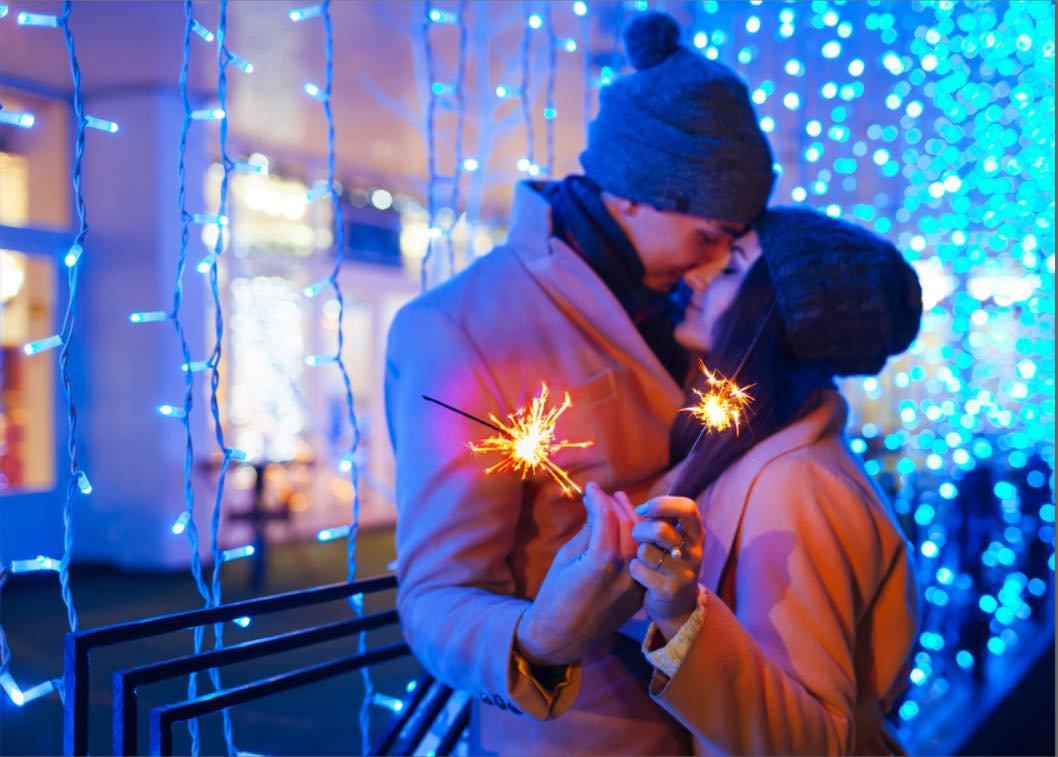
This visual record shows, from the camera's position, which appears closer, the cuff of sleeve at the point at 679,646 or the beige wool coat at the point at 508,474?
the cuff of sleeve at the point at 679,646

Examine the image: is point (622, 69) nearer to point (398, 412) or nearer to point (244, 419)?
point (398, 412)

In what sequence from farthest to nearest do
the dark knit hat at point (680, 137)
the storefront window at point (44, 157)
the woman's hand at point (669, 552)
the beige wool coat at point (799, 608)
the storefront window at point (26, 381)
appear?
1. the storefront window at point (26, 381)
2. the storefront window at point (44, 157)
3. the dark knit hat at point (680, 137)
4. the beige wool coat at point (799, 608)
5. the woman's hand at point (669, 552)

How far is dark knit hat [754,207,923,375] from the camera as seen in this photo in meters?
1.14

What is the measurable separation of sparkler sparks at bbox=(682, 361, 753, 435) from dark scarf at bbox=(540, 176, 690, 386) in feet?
0.73

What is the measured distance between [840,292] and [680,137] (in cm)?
31

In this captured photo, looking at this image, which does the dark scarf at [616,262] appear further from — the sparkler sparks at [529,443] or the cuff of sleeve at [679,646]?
the cuff of sleeve at [679,646]

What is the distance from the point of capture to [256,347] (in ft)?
24.6

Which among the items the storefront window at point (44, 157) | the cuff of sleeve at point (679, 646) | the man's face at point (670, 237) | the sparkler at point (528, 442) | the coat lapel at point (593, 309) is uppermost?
the storefront window at point (44, 157)

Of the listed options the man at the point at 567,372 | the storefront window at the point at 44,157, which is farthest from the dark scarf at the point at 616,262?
the storefront window at the point at 44,157

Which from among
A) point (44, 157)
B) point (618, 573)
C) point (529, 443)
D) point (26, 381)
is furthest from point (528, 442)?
point (26, 381)

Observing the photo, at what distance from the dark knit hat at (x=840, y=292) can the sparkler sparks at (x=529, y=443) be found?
13.5 inches

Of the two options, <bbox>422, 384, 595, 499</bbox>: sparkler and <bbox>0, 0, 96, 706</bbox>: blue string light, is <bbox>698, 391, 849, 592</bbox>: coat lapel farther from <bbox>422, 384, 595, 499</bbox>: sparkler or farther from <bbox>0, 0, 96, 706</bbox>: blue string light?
<bbox>0, 0, 96, 706</bbox>: blue string light

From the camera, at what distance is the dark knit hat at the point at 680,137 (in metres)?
1.22

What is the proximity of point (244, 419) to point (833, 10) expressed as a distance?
6050 millimetres
